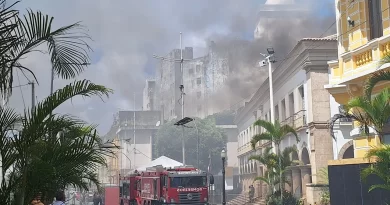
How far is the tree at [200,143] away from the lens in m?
92.2

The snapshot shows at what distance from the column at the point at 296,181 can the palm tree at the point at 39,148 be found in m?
29.4

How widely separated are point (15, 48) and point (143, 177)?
87.1 ft

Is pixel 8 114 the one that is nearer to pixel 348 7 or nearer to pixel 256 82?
pixel 348 7

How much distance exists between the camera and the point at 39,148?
7.43 metres

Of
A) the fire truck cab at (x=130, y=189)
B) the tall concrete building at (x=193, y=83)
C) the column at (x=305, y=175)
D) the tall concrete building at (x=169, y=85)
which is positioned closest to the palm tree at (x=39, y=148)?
the fire truck cab at (x=130, y=189)

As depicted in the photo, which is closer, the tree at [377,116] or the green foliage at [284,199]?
the tree at [377,116]

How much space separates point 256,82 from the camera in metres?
66.9

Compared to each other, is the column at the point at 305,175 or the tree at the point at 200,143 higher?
the tree at the point at 200,143

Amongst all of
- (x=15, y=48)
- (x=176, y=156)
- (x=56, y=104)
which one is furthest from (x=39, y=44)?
(x=176, y=156)

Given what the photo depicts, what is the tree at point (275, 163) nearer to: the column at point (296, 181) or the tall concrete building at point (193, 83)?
the column at point (296, 181)

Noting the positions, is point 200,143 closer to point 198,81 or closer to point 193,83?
point 198,81

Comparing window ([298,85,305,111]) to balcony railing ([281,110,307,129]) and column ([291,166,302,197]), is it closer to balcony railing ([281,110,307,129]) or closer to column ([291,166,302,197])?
balcony railing ([281,110,307,129])

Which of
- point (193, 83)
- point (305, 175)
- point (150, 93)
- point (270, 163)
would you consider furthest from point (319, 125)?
point (150, 93)

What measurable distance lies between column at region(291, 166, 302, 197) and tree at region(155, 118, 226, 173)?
52.5 metres
